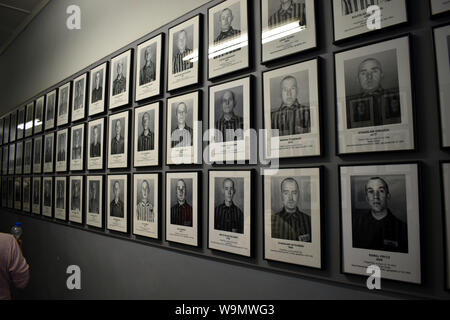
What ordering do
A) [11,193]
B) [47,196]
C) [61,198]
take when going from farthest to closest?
[11,193]
[47,196]
[61,198]

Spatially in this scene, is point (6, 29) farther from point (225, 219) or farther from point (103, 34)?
point (225, 219)

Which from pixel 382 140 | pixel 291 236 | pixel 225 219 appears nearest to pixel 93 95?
pixel 225 219

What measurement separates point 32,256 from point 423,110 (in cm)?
393

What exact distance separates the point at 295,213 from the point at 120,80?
5.35ft

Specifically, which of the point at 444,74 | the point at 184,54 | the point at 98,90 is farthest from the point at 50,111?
the point at 444,74

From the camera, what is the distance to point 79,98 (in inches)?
101

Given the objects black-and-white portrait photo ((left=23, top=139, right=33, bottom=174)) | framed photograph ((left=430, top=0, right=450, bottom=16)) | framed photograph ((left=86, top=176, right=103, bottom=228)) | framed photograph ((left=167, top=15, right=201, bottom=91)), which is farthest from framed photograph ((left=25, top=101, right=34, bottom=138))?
framed photograph ((left=430, top=0, right=450, bottom=16))

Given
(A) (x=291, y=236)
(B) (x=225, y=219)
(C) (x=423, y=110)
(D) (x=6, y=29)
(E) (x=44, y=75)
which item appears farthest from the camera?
(D) (x=6, y=29)

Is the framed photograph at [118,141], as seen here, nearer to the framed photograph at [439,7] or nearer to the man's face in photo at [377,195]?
the man's face in photo at [377,195]

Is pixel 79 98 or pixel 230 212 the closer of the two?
pixel 230 212

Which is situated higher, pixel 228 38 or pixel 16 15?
pixel 16 15

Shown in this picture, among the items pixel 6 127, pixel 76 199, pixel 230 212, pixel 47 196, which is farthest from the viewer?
pixel 6 127

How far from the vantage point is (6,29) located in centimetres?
405

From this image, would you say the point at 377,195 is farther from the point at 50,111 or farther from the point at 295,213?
the point at 50,111
